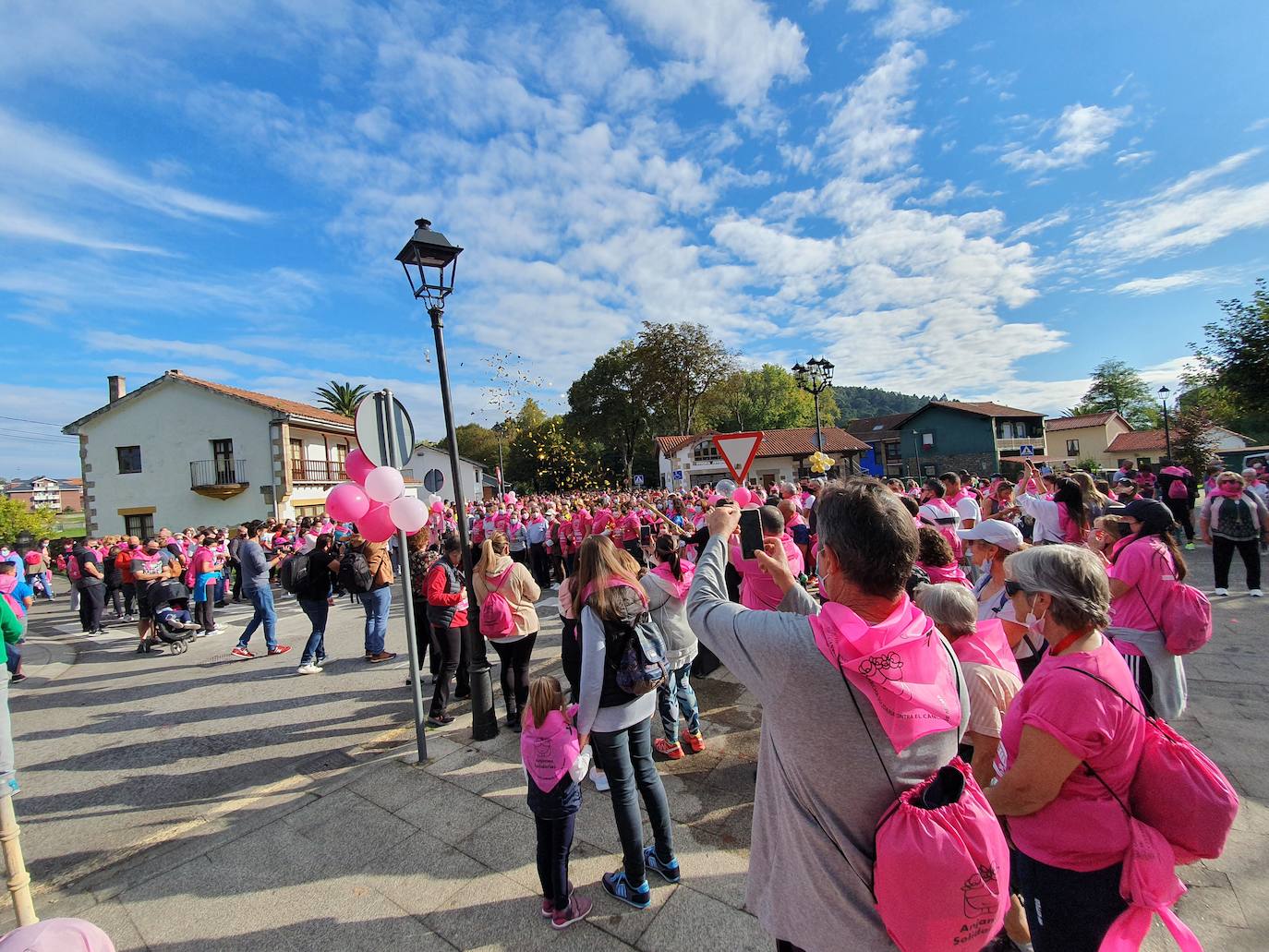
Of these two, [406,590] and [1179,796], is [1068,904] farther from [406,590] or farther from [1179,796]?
[406,590]

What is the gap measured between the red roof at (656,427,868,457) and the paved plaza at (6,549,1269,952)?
1572 inches

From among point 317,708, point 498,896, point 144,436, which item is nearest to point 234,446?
point 144,436

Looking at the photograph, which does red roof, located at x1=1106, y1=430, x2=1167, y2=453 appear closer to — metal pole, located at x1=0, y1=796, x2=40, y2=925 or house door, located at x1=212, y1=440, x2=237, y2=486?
metal pole, located at x1=0, y1=796, x2=40, y2=925

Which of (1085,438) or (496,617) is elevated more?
(1085,438)

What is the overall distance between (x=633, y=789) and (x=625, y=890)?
1.76ft

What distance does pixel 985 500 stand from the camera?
302 inches

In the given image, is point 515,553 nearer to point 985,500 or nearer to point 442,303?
point 442,303

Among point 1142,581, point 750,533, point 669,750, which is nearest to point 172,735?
point 669,750

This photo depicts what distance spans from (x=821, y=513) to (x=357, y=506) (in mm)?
4848

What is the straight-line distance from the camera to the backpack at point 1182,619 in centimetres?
297

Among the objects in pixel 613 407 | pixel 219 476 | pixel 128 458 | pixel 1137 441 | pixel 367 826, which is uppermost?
pixel 613 407

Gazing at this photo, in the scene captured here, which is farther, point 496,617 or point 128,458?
point 128,458

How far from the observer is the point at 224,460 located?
23.7m

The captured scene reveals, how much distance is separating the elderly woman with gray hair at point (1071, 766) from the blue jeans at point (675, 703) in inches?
96.5
